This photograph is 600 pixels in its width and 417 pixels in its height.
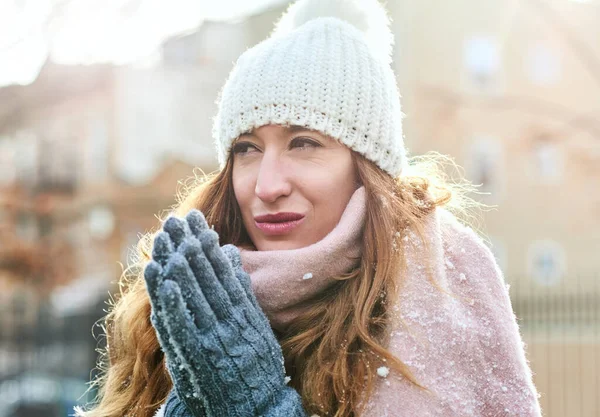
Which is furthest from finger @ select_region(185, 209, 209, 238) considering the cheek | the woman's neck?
the cheek

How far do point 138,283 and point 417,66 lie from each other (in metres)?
17.3

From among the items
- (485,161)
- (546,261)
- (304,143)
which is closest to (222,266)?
(304,143)

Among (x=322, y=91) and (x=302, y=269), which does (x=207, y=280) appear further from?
(x=322, y=91)

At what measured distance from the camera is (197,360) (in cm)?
176

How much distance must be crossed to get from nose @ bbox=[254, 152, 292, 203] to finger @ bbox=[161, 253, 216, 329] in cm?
49

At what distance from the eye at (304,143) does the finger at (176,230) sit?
566 millimetres

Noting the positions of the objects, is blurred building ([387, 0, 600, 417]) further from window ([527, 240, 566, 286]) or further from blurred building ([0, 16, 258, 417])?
blurred building ([0, 16, 258, 417])

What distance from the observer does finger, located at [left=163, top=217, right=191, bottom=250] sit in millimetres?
1768

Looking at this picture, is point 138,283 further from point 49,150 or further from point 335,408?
point 49,150

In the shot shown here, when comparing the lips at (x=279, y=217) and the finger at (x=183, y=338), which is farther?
the lips at (x=279, y=217)

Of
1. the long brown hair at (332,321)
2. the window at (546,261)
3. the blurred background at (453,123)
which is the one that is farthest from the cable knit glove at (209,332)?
the window at (546,261)

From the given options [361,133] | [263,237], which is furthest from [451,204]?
[263,237]

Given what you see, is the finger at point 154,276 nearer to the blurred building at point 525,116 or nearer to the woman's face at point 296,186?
the woman's face at point 296,186

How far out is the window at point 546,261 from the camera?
20.4 metres
